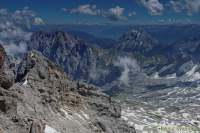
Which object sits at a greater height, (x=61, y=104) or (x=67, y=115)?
(x=61, y=104)

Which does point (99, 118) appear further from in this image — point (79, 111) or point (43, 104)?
point (43, 104)

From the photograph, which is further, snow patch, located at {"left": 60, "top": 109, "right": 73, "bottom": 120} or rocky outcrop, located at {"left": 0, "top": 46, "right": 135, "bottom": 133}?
snow patch, located at {"left": 60, "top": 109, "right": 73, "bottom": 120}

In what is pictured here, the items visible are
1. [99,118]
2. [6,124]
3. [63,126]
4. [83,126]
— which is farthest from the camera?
[99,118]

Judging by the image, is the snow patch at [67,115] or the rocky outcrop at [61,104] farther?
the snow patch at [67,115]

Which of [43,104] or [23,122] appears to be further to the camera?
[43,104]

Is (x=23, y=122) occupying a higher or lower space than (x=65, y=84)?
higher

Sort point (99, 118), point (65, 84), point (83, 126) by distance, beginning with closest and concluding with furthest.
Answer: point (83, 126) → point (99, 118) → point (65, 84)

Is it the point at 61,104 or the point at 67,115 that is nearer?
the point at 67,115

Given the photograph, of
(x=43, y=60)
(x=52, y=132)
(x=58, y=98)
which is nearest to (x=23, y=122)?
(x=52, y=132)
